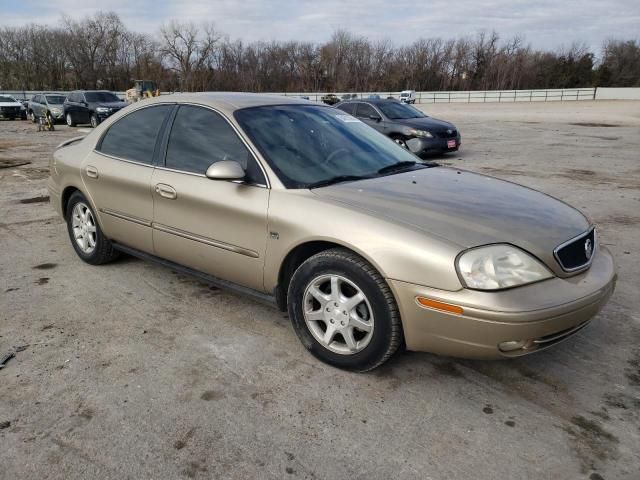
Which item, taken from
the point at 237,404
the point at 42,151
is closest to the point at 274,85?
the point at 42,151

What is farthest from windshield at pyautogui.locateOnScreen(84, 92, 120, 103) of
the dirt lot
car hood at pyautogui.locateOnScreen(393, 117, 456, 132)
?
the dirt lot

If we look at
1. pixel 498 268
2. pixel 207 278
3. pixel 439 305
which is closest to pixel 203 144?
pixel 207 278

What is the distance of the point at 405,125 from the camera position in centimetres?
1197

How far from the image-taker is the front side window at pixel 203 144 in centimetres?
322

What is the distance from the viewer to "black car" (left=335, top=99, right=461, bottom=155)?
11.8 meters

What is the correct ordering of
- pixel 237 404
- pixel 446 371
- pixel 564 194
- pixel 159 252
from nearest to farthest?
pixel 237 404 → pixel 446 371 → pixel 159 252 → pixel 564 194

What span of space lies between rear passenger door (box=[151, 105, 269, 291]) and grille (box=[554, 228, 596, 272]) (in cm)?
163

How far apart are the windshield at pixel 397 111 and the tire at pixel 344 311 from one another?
33.5ft

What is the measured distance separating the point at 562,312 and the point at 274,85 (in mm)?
80932

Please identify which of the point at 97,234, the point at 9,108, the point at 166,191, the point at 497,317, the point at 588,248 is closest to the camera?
the point at 497,317

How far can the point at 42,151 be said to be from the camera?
13836 millimetres

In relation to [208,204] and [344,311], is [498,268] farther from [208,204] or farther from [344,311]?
[208,204]

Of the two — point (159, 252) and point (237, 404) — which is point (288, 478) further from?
point (159, 252)

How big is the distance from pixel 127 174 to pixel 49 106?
23124 millimetres
